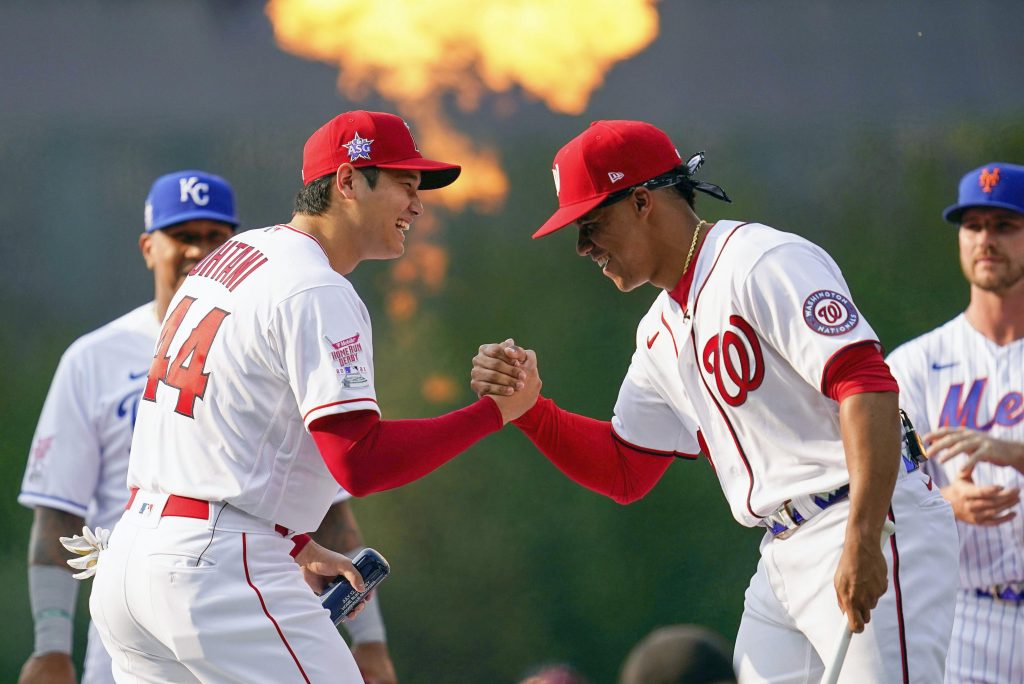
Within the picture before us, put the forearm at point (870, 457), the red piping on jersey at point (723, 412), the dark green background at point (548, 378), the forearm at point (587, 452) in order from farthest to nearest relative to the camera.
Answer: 1. the dark green background at point (548, 378)
2. the forearm at point (587, 452)
3. the red piping on jersey at point (723, 412)
4. the forearm at point (870, 457)

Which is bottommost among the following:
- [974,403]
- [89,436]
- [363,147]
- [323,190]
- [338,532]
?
[338,532]

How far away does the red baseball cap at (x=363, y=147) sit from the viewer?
135 inches

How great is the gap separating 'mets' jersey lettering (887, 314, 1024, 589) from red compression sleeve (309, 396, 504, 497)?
2.49 meters

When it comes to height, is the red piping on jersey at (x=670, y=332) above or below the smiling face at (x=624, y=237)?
below

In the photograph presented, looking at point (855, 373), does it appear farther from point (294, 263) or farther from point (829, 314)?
point (294, 263)

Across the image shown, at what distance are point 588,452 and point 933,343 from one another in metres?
1.89

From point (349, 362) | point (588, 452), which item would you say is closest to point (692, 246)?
point (588, 452)

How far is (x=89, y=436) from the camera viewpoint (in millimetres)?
4719

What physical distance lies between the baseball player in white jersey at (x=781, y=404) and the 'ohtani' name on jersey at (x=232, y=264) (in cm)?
76

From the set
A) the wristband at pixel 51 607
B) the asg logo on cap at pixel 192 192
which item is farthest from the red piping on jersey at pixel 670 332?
the wristband at pixel 51 607

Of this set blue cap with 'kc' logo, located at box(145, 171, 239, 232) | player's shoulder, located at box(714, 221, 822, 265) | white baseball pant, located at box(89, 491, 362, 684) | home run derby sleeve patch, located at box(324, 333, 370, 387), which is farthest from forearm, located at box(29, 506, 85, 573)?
player's shoulder, located at box(714, 221, 822, 265)

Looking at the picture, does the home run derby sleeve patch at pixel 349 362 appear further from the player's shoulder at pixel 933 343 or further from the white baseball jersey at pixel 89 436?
the player's shoulder at pixel 933 343

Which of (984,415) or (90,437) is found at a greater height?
(90,437)

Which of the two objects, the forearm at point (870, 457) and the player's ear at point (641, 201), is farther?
the player's ear at point (641, 201)
